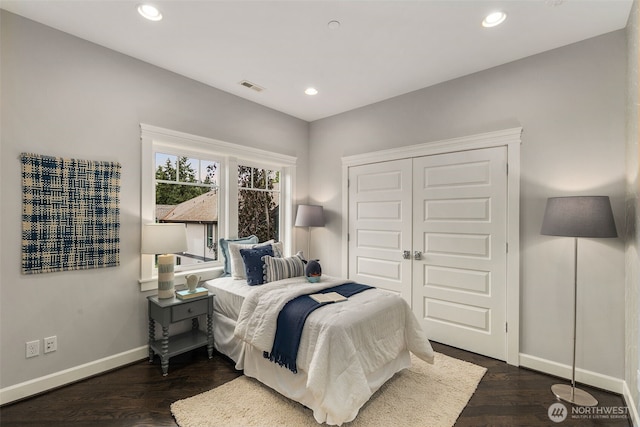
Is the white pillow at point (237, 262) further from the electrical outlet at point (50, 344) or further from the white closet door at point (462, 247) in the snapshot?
Answer: the white closet door at point (462, 247)

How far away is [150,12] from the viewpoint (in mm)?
2123

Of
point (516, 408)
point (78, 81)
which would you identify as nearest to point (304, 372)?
point (516, 408)

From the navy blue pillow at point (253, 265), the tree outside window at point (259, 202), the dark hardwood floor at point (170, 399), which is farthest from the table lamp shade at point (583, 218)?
the tree outside window at point (259, 202)

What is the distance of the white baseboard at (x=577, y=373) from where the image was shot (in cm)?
226

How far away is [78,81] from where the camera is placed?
7.94 feet

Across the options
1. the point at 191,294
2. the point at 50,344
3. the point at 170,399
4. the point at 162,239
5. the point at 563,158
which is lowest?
the point at 170,399

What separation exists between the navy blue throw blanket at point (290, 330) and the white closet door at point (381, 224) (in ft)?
5.04

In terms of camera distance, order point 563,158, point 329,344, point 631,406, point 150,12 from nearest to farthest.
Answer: point 329,344
point 631,406
point 150,12
point 563,158

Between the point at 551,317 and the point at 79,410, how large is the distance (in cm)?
375

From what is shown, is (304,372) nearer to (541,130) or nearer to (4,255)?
(4,255)

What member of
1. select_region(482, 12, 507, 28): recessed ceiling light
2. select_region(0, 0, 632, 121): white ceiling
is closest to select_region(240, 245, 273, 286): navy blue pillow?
select_region(0, 0, 632, 121): white ceiling

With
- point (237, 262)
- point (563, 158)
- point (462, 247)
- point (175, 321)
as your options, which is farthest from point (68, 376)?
point (563, 158)

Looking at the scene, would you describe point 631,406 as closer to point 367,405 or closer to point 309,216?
point 367,405

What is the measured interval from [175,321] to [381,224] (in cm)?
244
